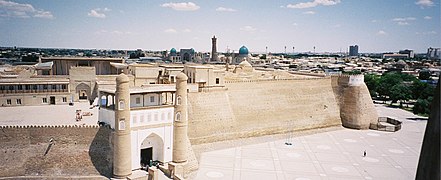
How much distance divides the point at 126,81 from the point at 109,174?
5.03 m

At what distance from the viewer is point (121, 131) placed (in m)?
17.9

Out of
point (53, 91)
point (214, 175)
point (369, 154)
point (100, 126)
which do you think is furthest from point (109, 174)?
point (369, 154)

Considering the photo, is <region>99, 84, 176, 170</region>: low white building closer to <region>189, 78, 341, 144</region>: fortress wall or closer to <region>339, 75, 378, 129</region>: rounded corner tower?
<region>189, 78, 341, 144</region>: fortress wall

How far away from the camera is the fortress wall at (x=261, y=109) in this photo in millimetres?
24812

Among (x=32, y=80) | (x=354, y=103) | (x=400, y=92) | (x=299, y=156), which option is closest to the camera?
(x=299, y=156)

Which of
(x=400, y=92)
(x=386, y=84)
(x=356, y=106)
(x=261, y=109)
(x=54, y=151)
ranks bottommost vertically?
(x=54, y=151)

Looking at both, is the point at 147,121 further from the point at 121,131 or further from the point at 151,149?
the point at 151,149

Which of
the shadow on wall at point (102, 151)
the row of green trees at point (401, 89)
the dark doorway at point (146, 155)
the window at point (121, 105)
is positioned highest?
the window at point (121, 105)

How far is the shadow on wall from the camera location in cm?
1809

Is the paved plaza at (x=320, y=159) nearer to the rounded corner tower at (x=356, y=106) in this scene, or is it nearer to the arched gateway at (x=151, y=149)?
the rounded corner tower at (x=356, y=106)

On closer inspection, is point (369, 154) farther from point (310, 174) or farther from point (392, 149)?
point (310, 174)

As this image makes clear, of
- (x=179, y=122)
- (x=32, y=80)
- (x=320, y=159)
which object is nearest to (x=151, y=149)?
(x=179, y=122)

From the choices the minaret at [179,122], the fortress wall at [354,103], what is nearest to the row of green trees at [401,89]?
the fortress wall at [354,103]

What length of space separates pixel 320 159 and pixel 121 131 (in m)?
13.3
